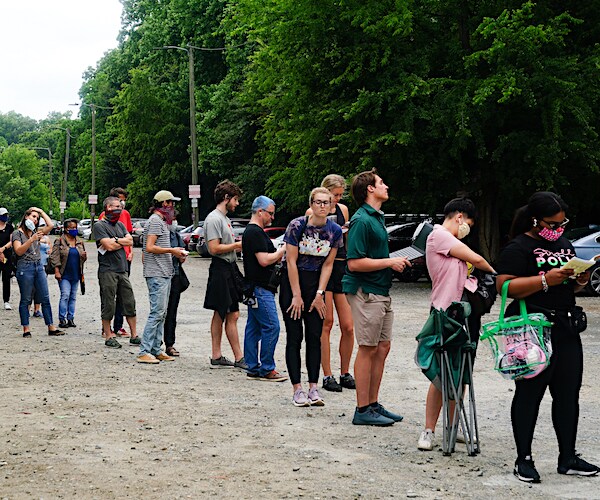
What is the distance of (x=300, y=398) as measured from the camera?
895 cm

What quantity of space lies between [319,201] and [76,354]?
477 cm

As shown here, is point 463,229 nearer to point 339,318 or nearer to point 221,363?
point 339,318

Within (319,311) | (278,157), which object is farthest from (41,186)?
(319,311)

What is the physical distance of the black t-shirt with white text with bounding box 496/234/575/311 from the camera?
6.50 metres

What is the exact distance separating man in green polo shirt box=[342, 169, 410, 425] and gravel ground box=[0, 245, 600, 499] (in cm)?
24

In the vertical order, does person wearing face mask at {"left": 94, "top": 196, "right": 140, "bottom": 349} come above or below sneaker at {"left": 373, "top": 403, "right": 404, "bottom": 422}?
above

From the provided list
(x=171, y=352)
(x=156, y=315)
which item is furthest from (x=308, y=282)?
(x=171, y=352)

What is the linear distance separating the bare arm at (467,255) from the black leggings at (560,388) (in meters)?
0.79

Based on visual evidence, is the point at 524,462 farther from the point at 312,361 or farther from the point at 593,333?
the point at 593,333

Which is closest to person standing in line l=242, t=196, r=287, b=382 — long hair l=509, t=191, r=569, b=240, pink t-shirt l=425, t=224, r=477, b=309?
pink t-shirt l=425, t=224, r=477, b=309

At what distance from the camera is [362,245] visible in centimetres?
802

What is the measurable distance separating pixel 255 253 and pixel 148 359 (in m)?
2.25

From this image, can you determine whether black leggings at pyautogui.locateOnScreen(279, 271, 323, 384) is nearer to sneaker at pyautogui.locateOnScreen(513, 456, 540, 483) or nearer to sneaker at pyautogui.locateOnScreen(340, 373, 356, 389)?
sneaker at pyautogui.locateOnScreen(340, 373, 356, 389)

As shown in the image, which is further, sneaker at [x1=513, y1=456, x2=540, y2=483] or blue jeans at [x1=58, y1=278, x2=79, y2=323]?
blue jeans at [x1=58, y1=278, x2=79, y2=323]
